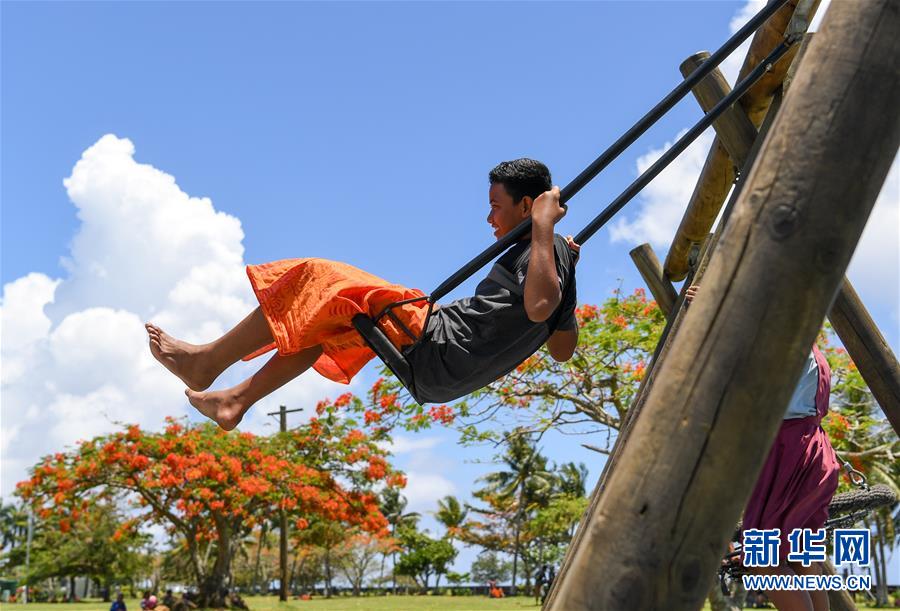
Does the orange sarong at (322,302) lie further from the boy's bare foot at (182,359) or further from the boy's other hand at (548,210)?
the boy's other hand at (548,210)

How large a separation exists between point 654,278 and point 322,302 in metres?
2.79

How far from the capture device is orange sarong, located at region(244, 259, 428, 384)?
108 inches

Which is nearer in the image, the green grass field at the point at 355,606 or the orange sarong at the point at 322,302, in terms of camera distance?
the orange sarong at the point at 322,302

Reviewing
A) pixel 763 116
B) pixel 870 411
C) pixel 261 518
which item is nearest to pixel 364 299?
pixel 763 116

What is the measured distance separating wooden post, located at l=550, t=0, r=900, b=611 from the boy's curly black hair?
1574mm

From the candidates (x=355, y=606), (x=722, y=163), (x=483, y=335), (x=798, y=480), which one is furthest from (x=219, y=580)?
(x=483, y=335)

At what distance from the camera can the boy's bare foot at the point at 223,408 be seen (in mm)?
3014

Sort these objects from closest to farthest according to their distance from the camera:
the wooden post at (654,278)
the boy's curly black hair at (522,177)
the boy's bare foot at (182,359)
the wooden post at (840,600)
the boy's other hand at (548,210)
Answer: the boy's other hand at (548,210)
the boy's curly black hair at (522,177)
the boy's bare foot at (182,359)
the wooden post at (840,600)
the wooden post at (654,278)

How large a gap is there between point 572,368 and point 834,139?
1025cm

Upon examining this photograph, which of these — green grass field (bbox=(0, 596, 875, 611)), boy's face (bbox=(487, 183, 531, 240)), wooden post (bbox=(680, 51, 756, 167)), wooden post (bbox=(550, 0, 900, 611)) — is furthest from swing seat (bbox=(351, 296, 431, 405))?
green grass field (bbox=(0, 596, 875, 611))

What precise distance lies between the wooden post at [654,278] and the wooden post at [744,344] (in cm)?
343

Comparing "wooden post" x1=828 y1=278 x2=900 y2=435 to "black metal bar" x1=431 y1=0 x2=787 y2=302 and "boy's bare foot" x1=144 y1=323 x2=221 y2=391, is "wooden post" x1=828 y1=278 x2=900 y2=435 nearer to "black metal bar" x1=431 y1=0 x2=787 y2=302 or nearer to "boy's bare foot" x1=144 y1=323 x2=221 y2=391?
"black metal bar" x1=431 y1=0 x2=787 y2=302

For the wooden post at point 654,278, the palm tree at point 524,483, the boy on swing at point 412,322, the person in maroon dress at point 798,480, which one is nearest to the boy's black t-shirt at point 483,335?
the boy on swing at point 412,322

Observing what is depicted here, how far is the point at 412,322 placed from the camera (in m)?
2.84
